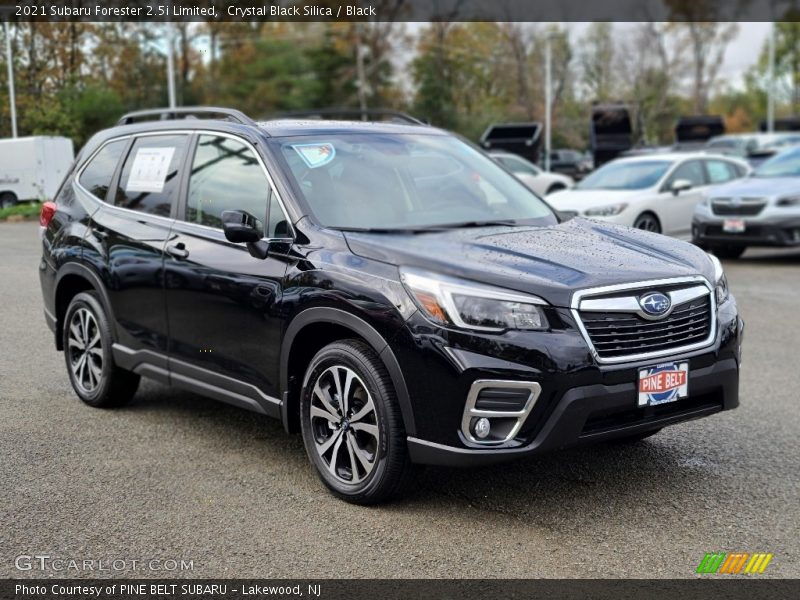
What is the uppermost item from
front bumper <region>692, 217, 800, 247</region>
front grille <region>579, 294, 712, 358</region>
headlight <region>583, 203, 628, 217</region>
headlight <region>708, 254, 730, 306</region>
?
headlight <region>708, 254, 730, 306</region>

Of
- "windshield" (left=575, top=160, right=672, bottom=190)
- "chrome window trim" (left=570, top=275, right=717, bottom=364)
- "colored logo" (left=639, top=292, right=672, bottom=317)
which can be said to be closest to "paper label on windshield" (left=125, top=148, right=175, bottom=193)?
"chrome window trim" (left=570, top=275, right=717, bottom=364)

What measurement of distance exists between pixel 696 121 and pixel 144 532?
128 feet

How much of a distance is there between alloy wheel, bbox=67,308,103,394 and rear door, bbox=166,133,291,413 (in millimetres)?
936

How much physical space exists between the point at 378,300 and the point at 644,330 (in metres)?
1.17

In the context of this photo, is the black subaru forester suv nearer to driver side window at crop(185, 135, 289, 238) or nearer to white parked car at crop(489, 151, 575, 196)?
driver side window at crop(185, 135, 289, 238)

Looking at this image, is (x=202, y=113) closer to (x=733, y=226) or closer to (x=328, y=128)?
(x=328, y=128)

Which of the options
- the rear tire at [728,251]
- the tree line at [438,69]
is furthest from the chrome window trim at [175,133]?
the tree line at [438,69]

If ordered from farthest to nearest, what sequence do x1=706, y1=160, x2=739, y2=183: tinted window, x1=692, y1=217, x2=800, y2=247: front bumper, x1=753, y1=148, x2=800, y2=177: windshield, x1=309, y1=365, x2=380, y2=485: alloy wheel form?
x1=706, y1=160, x2=739, y2=183: tinted window < x1=753, y1=148, x2=800, y2=177: windshield < x1=692, y1=217, x2=800, y2=247: front bumper < x1=309, y1=365, x2=380, y2=485: alloy wheel

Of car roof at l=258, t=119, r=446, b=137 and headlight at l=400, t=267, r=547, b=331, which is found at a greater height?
car roof at l=258, t=119, r=446, b=137

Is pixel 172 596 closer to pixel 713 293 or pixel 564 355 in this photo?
pixel 564 355

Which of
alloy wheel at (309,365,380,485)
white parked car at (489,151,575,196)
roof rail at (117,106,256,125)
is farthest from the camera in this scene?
white parked car at (489,151,575,196)

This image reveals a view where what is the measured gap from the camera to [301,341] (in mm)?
4816

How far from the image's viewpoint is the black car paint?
4121 millimetres

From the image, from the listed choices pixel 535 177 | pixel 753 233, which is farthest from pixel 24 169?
pixel 753 233
